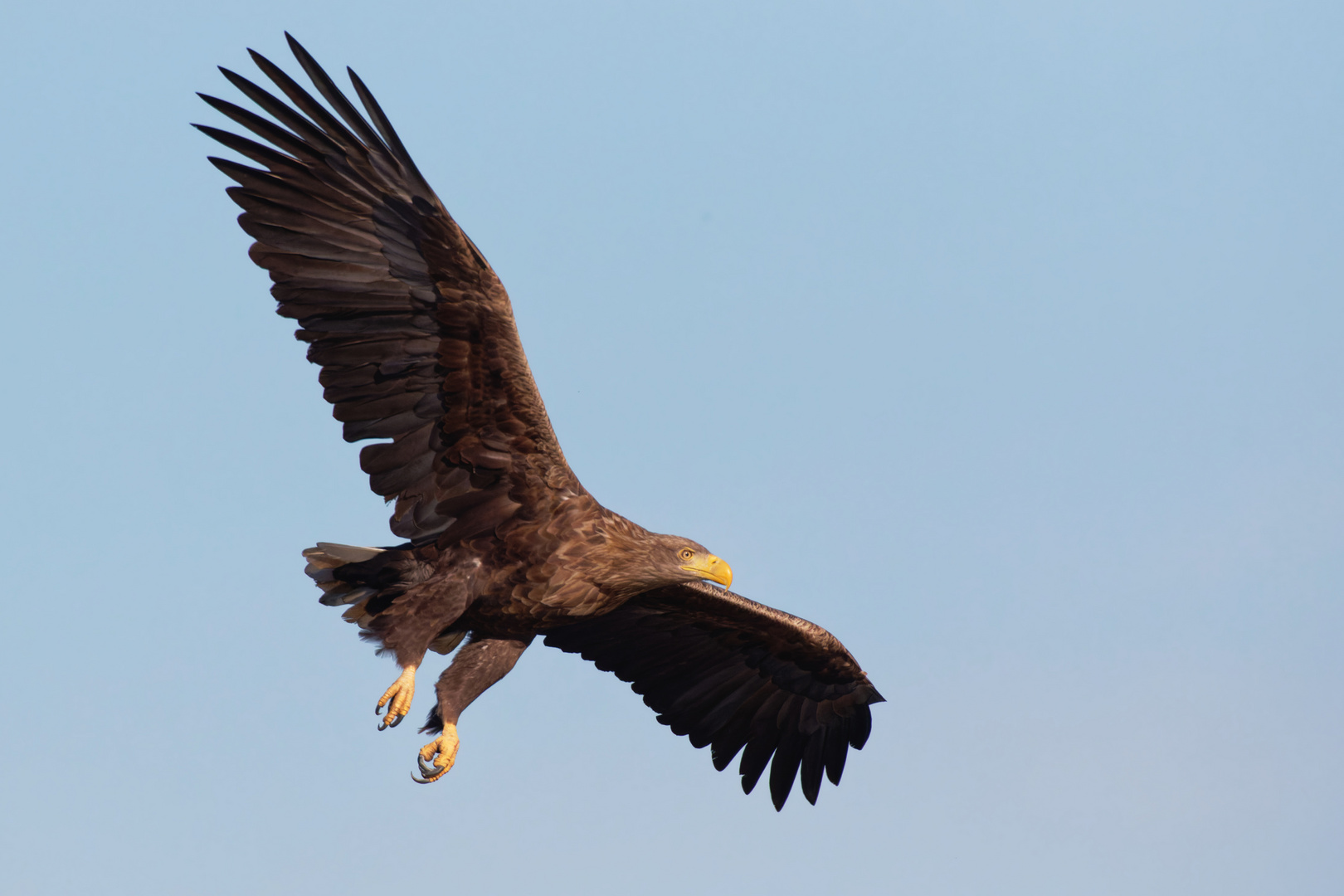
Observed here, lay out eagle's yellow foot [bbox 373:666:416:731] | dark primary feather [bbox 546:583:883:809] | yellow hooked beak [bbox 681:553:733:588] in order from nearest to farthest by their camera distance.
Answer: eagle's yellow foot [bbox 373:666:416:731], yellow hooked beak [bbox 681:553:733:588], dark primary feather [bbox 546:583:883:809]

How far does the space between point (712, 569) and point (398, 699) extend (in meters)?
2.11

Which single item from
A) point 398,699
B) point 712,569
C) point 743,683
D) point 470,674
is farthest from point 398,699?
point 743,683

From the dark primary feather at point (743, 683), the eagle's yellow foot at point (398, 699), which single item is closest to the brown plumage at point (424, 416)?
the eagle's yellow foot at point (398, 699)

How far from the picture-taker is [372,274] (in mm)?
8117

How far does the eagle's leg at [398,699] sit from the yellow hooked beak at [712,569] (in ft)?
5.94

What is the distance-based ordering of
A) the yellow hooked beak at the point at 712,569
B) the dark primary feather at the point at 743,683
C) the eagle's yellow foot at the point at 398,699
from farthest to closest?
the dark primary feather at the point at 743,683
the yellow hooked beak at the point at 712,569
the eagle's yellow foot at the point at 398,699

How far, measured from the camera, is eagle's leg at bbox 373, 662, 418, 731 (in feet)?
26.0

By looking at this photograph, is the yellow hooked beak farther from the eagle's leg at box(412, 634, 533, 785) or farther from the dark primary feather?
the dark primary feather

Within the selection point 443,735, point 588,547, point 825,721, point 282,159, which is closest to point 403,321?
point 282,159

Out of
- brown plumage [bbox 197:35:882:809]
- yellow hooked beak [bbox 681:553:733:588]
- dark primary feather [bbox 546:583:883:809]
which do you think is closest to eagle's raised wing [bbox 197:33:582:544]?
brown plumage [bbox 197:35:882:809]

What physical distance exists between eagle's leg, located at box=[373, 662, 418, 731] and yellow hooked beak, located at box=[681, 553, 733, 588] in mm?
1809

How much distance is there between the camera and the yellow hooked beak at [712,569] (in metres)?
8.86

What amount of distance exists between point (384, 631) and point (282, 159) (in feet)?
8.99

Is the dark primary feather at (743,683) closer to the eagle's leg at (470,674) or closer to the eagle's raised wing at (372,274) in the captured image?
the eagle's leg at (470,674)
